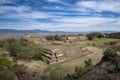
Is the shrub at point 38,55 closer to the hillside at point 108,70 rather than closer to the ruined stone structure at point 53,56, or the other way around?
the ruined stone structure at point 53,56

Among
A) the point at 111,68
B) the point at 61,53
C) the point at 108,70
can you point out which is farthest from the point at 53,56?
the point at 111,68

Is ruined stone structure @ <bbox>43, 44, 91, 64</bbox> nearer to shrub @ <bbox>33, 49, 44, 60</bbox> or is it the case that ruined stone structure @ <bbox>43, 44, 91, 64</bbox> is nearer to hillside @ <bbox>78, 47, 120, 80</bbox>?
shrub @ <bbox>33, 49, 44, 60</bbox>

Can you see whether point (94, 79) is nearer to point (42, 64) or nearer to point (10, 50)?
point (42, 64)

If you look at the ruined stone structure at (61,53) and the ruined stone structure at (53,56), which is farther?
the ruined stone structure at (61,53)

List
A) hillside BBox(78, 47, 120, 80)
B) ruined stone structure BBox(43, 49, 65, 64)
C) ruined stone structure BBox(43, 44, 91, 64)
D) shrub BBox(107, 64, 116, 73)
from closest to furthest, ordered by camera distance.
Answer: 1. hillside BBox(78, 47, 120, 80)
2. shrub BBox(107, 64, 116, 73)
3. ruined stone structure BBox(43, 49, 65, 64)
4. ruined stone structure BBox(43, 44, 91, 64)

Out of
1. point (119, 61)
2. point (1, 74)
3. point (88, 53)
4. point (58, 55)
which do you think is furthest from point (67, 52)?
point (119, 61)

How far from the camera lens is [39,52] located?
35031 millimetres

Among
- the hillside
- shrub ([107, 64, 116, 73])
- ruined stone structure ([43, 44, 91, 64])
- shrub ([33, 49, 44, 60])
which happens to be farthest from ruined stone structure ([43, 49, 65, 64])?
shrub ([107, 64, 116, 73])

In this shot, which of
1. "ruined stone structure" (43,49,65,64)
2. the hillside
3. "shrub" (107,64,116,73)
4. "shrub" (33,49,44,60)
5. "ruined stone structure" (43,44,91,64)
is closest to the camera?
the hillside

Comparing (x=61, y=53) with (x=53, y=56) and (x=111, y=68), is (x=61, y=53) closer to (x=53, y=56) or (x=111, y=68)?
(x=53, y=56)

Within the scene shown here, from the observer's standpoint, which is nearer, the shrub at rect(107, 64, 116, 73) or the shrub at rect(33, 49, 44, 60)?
the shrub at rect(107, 64, 116, 73)

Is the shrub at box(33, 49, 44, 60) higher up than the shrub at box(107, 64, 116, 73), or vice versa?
the shrub at box(107, 64, 116, 73)

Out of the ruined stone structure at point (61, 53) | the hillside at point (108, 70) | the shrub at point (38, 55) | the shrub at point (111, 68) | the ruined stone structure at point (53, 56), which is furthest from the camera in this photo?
the shrub at point (38, 55)

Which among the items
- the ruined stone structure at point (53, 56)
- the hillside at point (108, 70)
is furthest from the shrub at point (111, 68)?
the ruined stone structure at point (53, 56)
